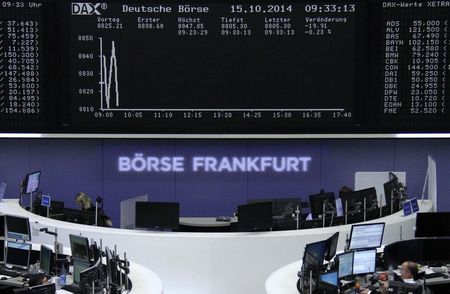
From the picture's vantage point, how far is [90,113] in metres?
9.78

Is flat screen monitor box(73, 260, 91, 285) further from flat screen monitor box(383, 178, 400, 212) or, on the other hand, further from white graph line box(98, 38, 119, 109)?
flat screen monitor box(383, 178, 400, 212)

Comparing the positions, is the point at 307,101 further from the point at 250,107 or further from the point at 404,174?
the point at 404,174

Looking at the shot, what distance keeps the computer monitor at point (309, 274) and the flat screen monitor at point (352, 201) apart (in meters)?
2.77

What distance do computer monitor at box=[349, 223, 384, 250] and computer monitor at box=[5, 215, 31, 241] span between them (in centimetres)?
354

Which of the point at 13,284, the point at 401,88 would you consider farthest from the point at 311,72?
the point at 13,284

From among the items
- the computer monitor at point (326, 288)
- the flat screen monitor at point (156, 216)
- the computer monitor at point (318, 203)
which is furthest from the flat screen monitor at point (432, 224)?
the flat screen monitor at point (156, 216)

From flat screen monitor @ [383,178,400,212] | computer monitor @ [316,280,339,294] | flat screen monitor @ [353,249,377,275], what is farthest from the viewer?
flat screen monitor @ [383,178,400,212]

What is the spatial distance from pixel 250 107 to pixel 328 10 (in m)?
1.60

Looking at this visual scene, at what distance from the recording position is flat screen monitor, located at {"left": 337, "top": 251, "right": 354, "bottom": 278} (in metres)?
7.49

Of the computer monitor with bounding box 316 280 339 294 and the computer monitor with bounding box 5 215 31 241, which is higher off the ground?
the computer monitor with bounding box 5 215 31 241

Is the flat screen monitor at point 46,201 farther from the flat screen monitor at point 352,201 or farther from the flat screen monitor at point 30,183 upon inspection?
the flat screen monitor at point 352,201

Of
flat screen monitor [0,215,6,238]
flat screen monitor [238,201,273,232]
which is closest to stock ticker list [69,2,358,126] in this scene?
flat screen monitor [238,201,273,232]

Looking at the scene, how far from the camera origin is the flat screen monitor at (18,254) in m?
8.30

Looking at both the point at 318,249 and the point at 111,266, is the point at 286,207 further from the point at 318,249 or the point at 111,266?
the point at 111,266
